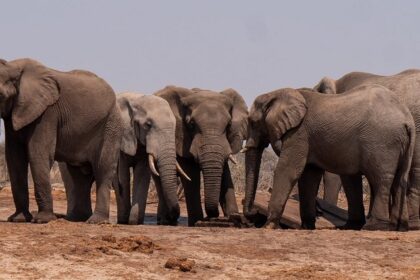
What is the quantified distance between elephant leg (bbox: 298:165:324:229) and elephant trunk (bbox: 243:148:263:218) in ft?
2.64

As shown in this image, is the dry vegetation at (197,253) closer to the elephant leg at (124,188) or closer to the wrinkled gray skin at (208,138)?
the wrinkled gray skin at (208,138)

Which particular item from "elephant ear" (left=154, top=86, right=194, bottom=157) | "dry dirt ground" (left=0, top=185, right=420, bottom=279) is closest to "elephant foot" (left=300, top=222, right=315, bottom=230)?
"dry dirt ground" (left=0, top=185, right=420, bottom=279)

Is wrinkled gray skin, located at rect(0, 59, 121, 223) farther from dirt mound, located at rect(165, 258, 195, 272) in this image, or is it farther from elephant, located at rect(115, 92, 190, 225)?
dirt mound, located at rect(165, 258, 195, 272)

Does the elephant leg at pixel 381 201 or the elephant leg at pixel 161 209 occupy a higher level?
the elephant leg at pixel 381 201

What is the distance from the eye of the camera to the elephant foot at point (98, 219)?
12.9m

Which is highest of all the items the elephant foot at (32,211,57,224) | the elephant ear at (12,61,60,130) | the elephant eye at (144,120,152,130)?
the elephant ear at (12,61,60,130)

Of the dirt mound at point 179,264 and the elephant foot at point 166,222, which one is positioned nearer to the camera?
the dirt mound at point 179,264

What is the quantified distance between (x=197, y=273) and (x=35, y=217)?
315 centimetres

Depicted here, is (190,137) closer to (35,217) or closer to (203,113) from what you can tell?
(203,113)

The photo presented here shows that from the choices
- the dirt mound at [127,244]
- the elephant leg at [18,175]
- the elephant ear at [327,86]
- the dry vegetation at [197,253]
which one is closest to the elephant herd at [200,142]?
the elephant leg at [18,175]

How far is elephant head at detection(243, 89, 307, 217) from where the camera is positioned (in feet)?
44.9

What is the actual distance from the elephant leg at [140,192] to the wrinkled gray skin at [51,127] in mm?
1082

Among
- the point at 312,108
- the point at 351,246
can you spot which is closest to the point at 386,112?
the point at 312,108

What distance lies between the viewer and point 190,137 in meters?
15.2
